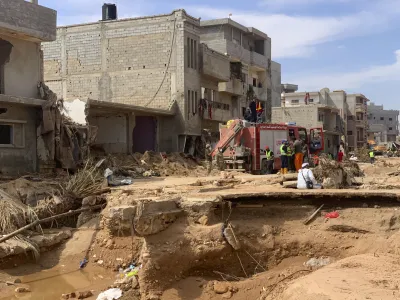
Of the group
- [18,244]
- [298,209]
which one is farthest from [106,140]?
[298,209]

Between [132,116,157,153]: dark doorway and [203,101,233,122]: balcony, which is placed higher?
[203,101,233,122]: balcony

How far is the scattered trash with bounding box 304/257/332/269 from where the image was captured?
324 inches

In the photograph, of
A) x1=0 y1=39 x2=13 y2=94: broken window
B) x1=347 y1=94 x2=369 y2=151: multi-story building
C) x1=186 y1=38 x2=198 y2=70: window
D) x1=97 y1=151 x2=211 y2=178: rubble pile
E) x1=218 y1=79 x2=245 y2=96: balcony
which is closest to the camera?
x1=0 y1=39 x2=13 y2=94: broken window

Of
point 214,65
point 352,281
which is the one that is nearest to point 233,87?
point 214,65

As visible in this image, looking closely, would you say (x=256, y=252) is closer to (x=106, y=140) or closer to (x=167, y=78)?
(x=106, y=140)

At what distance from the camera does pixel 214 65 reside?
26.6 metres

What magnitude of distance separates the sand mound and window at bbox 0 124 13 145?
10.7 meters

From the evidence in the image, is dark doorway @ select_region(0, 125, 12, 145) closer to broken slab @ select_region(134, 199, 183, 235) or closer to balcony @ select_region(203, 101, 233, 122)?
broken slab @ select_region(134, 199, 183, 235)

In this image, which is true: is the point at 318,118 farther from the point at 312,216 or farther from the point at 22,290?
the point at 22,290

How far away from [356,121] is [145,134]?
130 ft

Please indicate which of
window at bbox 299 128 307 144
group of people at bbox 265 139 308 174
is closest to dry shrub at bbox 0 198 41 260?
group of people at bbox 265 139 308 174

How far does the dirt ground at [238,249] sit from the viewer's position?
25.8 ft

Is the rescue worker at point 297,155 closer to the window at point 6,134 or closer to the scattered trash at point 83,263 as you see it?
the window at point 6,134

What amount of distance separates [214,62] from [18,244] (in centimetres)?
1889
